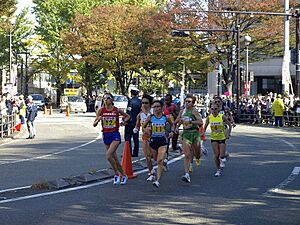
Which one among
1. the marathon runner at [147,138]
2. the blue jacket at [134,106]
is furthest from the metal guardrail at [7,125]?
the marathon runner at [147,138]

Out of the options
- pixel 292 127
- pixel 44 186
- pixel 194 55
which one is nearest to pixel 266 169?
pixel 44 186

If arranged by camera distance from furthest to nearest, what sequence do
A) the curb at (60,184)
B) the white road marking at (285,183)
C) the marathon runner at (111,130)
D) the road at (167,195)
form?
1. the marathon runner at (111,130)
2. the curb at (60,184)
3. the white road marking at (285,183)
4. the road at (167,195)

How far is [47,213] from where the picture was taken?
8531 mm

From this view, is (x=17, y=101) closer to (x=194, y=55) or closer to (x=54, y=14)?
(x=194, y=55)

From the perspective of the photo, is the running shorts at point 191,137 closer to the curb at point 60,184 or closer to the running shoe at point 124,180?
the running shoe at point 124,180

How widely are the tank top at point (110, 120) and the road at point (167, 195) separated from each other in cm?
110

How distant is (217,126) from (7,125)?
13743 mm

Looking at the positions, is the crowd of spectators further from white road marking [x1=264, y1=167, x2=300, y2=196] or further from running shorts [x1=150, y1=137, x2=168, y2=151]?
running shorts [x1=150, y1=137, x2=168, y2=151]

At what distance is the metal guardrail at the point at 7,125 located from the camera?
2297 centimetres

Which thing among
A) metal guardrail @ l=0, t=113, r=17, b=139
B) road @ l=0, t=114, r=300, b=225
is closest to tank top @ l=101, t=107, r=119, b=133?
road @ l=0, t=114, r=300, b=225

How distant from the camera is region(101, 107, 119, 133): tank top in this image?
37.1ft

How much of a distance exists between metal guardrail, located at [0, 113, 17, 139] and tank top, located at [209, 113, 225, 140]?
12384mm

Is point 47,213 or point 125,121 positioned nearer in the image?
point 47,213

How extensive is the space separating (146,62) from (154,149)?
41029 mm
